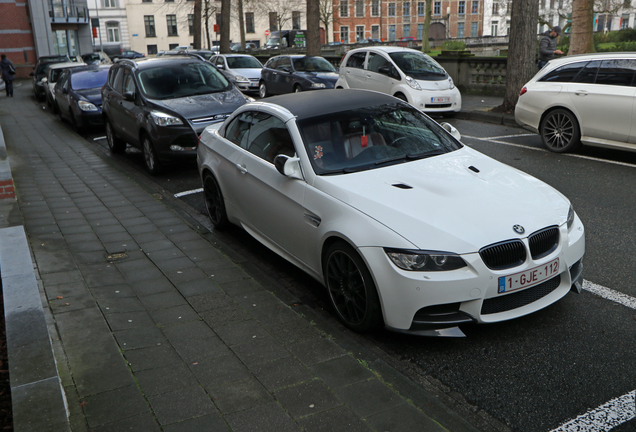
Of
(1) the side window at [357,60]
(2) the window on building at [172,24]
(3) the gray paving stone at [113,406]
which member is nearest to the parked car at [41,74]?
(1) the side window at [357,60]

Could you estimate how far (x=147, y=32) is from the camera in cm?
7694

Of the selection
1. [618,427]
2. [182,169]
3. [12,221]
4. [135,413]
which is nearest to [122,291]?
[12,221]

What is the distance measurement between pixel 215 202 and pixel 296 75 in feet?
42.2

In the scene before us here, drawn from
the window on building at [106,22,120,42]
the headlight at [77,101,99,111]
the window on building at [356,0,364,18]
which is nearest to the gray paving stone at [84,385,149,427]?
the headlight at [77,101,99,111]

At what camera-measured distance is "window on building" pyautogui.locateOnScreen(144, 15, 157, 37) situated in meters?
76.6

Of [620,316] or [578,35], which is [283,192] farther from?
[578,35]

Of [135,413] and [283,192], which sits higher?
[283,192]

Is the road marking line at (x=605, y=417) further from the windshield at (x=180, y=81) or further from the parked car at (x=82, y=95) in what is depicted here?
the parked car at (x=82, y=95)

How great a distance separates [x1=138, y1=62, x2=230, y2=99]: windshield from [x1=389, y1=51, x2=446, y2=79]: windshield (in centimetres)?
596

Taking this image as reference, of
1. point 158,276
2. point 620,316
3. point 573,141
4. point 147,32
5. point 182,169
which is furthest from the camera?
point 147,32

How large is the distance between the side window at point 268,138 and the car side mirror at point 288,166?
189 millimetres

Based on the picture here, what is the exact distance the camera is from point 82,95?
15547 mm

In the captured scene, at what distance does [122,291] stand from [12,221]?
135 cm

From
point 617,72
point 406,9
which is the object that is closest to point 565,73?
point 617,72
